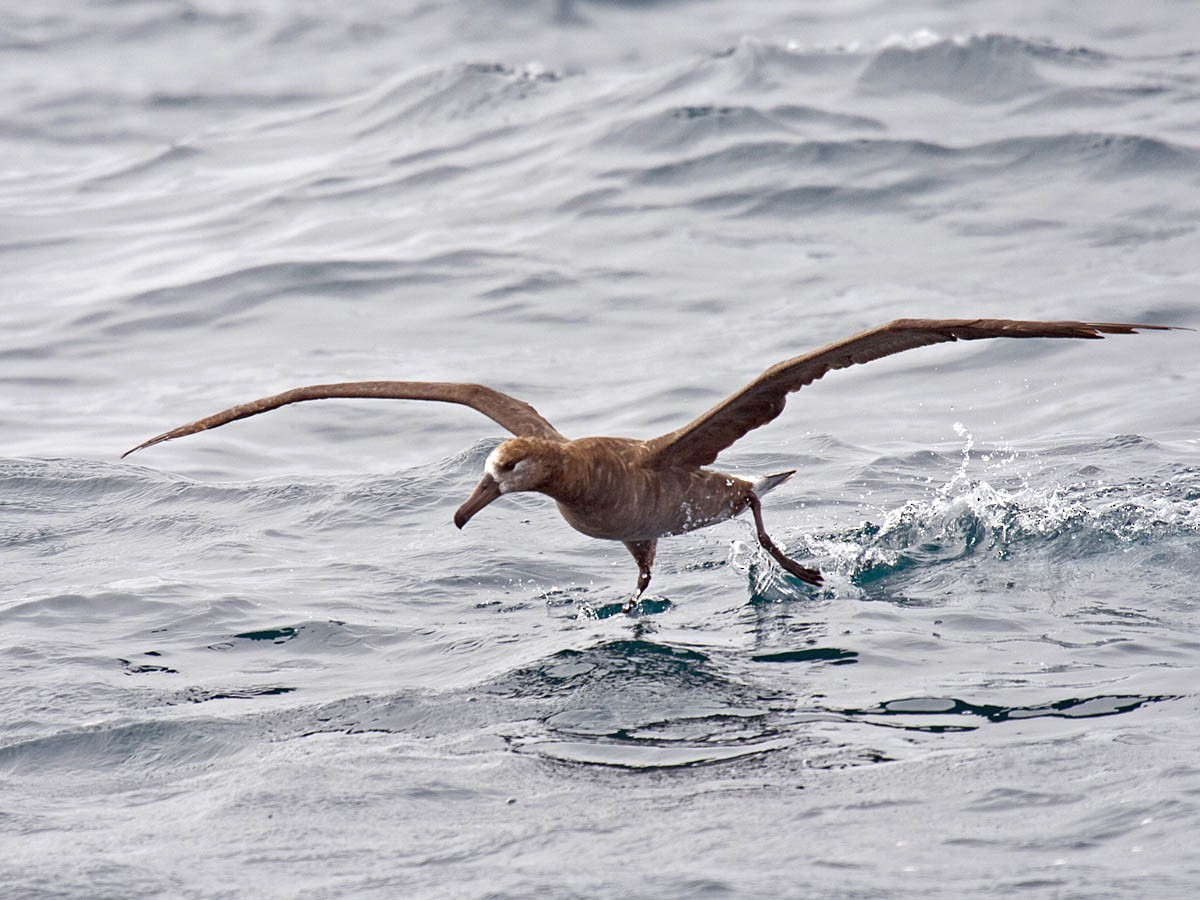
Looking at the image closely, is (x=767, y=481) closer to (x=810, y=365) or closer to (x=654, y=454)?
(x=654, y=454)

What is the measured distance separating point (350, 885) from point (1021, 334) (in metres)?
3.87

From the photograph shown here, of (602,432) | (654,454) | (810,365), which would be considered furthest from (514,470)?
(602,432)

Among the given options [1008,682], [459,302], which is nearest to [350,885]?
[1008,682]

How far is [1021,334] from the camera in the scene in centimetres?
739

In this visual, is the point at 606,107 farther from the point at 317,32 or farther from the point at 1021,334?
the point at 1021,334

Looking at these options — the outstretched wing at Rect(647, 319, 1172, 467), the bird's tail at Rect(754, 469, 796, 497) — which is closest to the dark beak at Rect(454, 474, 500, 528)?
the outstretched wing at Rect(647, 319, 1172, 467)

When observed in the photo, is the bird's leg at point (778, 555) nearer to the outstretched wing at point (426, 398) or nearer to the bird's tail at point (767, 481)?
the bird's tail at point (767, 481)

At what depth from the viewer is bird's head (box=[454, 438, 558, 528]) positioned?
25.7ft

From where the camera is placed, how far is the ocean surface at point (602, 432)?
6.19 m

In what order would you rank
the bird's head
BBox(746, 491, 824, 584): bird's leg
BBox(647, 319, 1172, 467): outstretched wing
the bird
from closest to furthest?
1. BBox(647, 319, 1172, 467): outstretched wing
2. the bird
3. the bird's head
4. BBox(746, 491, 824, 584): bird's leg

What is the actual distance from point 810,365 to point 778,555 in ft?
5.61

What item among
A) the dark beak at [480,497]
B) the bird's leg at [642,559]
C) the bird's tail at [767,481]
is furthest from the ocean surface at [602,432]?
the dark beak at [480,497]

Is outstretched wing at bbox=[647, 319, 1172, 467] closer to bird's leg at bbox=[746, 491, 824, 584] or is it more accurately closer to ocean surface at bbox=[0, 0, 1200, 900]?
bird's leg at bbox=[746, 491, 824, 584]

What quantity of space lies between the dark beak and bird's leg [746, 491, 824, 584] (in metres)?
2.12
